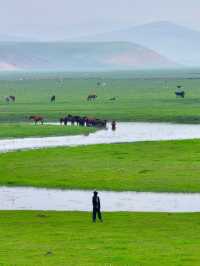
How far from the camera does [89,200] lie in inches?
1494

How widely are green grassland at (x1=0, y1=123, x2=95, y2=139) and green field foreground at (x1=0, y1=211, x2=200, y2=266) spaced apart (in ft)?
97.6

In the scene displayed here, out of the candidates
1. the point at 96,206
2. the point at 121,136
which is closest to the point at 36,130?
the point at 121,136

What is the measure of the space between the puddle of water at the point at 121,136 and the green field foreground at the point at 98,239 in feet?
74.9

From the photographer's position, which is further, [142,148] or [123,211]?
[142,148]

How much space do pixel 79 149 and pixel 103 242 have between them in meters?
26.0

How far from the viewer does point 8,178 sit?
1730 inches

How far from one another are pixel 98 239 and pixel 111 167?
18550mm

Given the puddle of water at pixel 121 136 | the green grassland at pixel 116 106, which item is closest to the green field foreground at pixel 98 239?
the puddle of water at pixel 121 136

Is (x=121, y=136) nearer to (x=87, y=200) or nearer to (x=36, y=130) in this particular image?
(x=36, y=130)

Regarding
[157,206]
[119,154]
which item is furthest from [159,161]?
[157,206]

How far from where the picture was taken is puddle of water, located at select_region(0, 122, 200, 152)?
58.2 m

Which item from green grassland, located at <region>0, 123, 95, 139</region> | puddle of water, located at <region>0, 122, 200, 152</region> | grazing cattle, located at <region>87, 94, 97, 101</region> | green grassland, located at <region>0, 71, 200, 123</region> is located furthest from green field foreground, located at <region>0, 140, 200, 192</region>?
grazing cattle, located at <region>87, 94, 97, 101</region>

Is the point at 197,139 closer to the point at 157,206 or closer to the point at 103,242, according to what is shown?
the point at 157,206

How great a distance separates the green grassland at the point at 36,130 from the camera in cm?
6375
